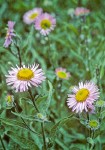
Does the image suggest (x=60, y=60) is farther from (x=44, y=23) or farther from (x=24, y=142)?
(x=24, y=142)

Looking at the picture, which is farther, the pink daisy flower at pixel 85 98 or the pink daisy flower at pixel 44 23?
the pink daisy flower at pixel 44 23

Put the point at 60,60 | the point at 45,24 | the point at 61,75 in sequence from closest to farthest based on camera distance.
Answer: the point at 61,75 < the point at 45,24 < the point at 60,60

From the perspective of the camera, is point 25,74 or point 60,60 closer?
point 25,74

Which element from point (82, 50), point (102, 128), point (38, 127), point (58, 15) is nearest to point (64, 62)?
point (82, 50)

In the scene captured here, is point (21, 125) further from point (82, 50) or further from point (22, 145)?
point (82, 50)

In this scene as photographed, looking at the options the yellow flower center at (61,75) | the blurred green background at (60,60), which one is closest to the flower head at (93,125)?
the blurred green background at (60,60)

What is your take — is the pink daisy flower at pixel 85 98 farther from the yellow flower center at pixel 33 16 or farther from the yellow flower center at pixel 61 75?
the yellow flower center at pixel 33 16

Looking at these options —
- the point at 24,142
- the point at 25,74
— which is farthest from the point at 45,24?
the point at 24,142
